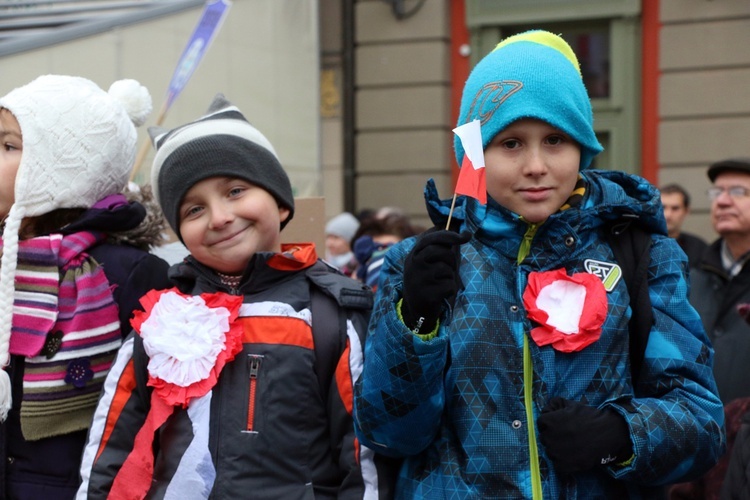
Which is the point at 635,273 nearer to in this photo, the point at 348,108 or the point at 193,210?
the point at 193,210

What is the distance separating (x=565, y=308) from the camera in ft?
7.38

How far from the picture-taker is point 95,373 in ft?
8.87

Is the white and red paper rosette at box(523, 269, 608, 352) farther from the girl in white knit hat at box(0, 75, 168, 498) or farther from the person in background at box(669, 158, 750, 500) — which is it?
the person in background at box(669, 158, 750, 500)

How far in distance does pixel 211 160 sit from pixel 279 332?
0.45 metres

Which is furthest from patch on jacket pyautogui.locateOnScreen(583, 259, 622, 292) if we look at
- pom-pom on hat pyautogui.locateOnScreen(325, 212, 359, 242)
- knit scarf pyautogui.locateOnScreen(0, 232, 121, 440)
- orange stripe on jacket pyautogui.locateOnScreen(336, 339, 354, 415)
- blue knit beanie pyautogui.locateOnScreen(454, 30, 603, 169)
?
pom-pom on hat pyautogui.locateOnScreen(325, 212, 359, 242)

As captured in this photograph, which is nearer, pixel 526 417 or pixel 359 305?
pixel 526 417

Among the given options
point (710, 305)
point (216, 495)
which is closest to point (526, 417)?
point (216, 495)

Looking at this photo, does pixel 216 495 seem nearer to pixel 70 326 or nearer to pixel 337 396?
pixel 337 396

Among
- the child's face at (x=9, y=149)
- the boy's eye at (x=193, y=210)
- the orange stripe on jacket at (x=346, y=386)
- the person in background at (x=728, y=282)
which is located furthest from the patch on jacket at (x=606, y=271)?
the person in background at (x=728, y=282)

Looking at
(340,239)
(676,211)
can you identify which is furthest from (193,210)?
(340,239)

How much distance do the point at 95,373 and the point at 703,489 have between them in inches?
71.8

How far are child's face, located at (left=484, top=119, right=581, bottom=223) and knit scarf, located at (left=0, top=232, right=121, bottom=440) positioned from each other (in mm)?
1059

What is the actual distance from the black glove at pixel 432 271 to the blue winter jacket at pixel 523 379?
8cm

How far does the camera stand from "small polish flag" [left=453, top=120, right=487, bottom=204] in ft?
7.16
